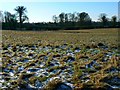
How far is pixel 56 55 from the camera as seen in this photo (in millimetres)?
14266

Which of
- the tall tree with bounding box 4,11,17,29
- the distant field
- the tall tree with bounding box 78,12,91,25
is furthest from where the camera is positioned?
the tall tree with bounding box 78,12,91,25

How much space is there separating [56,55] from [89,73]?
4465 millimetres

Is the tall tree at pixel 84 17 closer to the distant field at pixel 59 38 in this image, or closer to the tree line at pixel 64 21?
the tree line at pixel 64 21

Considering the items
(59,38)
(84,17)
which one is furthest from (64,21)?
(59,38)

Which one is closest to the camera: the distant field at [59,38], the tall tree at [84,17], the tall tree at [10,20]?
the distant field at [59,38]

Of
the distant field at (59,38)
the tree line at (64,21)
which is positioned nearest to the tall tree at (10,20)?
the tree line at (64,21)

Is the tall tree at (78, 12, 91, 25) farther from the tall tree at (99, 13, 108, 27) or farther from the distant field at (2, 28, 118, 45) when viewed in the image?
the distant field at (2, 28, 118, 45)

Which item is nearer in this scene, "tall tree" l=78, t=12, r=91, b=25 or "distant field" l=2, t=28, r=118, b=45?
"distant field" l=2, t=28, r=118, b=45

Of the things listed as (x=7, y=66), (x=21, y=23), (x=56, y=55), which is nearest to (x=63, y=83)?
(x=7, y=66)

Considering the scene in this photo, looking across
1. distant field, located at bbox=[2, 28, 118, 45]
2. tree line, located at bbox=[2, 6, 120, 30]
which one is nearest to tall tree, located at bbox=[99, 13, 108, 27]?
tree line, located at bbox=[2, 6, 120, 30]

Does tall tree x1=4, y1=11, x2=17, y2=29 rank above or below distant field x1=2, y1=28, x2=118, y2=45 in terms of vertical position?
above

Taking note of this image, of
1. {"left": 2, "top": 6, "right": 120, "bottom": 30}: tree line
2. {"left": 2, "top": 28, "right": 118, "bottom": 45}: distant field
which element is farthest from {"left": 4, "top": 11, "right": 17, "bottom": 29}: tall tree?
{"left": 2, "top": 28, "right": 118, "bottom": 45}: distant field

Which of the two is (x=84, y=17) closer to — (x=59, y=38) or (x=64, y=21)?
(x=64, y=21)

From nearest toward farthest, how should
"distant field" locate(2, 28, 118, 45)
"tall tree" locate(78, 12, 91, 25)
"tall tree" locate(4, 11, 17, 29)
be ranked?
"distant field" locate(2, 28, 118, 45) → "tall tree" locate(4, 11, 17, 29) → "tall tree" locate(78, 12, 91, 25)
